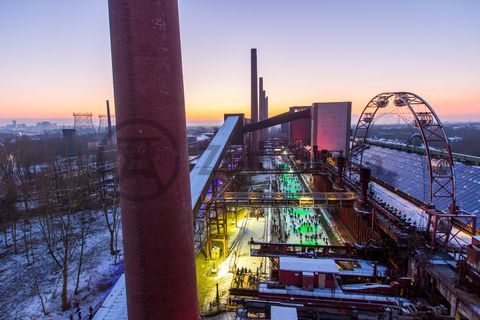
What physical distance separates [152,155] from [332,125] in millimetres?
33188

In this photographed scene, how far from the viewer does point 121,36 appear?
510 cm

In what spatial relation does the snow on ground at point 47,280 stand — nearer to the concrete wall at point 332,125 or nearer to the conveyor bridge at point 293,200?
the conveyor bridge at point 293,200

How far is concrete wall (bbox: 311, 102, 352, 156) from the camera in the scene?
34312 mm

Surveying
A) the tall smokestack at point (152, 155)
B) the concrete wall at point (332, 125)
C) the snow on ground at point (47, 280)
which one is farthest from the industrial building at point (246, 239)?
the concrete wall at point (332, 125)

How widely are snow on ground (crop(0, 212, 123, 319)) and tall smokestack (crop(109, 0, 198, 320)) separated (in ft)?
35.4

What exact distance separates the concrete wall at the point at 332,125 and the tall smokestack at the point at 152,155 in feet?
104

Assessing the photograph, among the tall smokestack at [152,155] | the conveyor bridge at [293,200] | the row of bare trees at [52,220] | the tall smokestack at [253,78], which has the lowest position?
the row of bare trees at [52,220]

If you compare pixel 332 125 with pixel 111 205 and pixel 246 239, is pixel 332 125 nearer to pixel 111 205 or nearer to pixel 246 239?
pixel 246 239

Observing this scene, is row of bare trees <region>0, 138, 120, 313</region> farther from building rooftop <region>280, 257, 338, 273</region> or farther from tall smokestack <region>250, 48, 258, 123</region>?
tall smokestack <region>250, 48, 258, 123</region>

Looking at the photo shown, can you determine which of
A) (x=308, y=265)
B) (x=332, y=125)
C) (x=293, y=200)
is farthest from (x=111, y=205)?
(x=332, y=125)

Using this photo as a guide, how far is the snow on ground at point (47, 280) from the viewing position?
14156mm

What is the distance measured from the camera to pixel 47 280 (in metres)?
17.0

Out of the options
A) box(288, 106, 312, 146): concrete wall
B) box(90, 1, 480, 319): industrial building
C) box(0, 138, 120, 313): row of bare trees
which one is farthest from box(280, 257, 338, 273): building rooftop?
box(288, 106, 312, 146): concrete wall

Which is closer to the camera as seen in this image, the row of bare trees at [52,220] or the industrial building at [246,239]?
the industrial building at [246,239]
